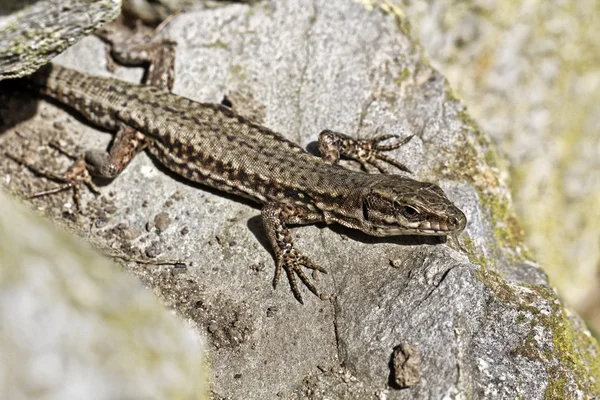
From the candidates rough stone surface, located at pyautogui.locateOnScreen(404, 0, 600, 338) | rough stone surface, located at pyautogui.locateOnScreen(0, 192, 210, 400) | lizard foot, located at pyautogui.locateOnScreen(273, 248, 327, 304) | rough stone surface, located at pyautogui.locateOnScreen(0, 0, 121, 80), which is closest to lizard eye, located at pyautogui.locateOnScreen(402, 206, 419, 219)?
lizard foot, located at pyautogui.locateOnScreen(273, 248, 327, 304)

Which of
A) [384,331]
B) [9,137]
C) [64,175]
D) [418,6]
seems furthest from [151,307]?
[418,6]

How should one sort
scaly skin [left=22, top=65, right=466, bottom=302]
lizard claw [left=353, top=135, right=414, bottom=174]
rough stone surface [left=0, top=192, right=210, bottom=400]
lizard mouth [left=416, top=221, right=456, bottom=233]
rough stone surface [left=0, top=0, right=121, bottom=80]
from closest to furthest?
rough stone surface [left=0, top=192, right=210, bottom=400]
rough stone surface [left=0, top=0, right=121, bottom=80]
lizard mouth [left=416, top=221, right=456, bottom=233]
scaly skin [left=22, top=65, right=466, bottom=302]
lizard claw [left=353, top=135, right=414, bottom=174]

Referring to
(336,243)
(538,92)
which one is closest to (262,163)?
(336,243)

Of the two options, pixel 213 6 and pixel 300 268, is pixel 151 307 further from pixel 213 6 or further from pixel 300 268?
pixel 213 6

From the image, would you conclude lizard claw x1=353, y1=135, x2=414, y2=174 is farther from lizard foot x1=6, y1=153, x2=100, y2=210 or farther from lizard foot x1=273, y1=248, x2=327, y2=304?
lizard foot x1=6, y1=153, x2=100, y2=210

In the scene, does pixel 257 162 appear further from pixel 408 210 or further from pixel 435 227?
pixel 435 227

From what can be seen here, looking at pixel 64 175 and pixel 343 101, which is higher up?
pixel 343 101
